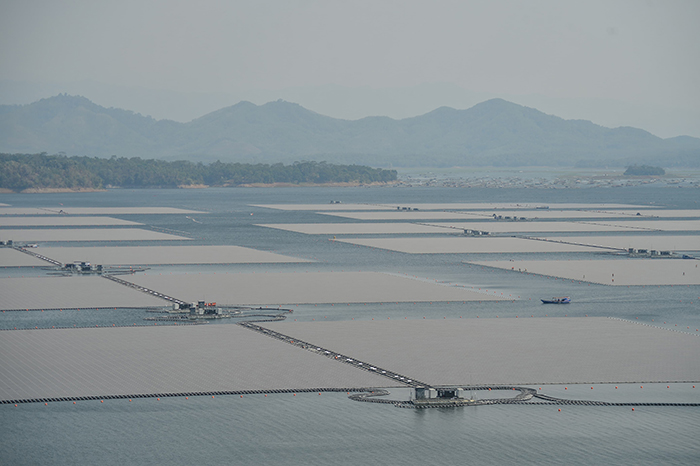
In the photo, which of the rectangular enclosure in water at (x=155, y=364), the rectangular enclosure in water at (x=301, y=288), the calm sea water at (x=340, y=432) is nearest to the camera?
the calm sea water at (x=340, y=432)

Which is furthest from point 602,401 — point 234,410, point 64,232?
point 64,232

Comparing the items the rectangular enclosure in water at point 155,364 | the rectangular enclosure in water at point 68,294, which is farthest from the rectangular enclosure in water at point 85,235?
the rectangular enclosure in water at point 155,364

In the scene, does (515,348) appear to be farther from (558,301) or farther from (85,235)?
(85,235)

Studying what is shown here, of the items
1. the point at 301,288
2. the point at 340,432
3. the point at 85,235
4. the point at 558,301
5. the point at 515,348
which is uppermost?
the point at 558,301

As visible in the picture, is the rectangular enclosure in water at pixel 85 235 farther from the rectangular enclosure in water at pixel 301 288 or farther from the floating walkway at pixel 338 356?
the floating walkway at pixel 338 356

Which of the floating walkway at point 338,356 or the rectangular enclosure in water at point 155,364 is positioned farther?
the floating walkway at point 338,356

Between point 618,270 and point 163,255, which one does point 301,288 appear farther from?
point 618,270

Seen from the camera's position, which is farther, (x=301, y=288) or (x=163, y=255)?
(x=163, y=255)

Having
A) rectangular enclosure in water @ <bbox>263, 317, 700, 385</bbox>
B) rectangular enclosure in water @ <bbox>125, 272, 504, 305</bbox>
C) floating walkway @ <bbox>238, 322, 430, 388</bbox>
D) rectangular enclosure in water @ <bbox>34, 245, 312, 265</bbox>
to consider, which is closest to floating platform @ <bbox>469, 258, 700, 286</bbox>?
rectangular enclosure in water @ <bbox>125, 272, 504, 305</bbox>

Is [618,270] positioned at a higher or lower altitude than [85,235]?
higher

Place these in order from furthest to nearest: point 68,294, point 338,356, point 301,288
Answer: point 301,288 → point 68,294 → point 338,356

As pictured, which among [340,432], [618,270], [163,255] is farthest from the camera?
[163,255]

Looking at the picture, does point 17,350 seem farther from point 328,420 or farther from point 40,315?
point 328,420

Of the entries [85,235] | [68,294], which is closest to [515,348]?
[68,294]
